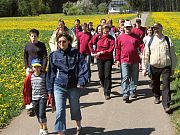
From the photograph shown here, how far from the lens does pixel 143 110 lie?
912 centimetres

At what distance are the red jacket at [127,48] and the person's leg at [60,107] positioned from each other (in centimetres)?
328

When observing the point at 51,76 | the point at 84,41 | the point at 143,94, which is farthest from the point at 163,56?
Answer: the point at 84,41

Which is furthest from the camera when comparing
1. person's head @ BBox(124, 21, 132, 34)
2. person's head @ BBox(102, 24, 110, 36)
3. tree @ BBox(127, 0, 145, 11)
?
tree @ BBox(127, 0, 145, 11)

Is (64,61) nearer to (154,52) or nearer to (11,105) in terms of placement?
(154,52)

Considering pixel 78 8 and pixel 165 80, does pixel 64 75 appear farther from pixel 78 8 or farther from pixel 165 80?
pixel 78 8

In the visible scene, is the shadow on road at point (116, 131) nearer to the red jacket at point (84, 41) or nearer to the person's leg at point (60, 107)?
the person's leg at point (60, 107)

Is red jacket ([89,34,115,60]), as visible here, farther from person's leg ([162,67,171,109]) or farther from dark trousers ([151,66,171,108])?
person's leg ([162,67,171,109])

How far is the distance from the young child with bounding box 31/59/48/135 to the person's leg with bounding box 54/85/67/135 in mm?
467

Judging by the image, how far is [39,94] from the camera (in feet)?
24.6

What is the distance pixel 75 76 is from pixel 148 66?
9.01ft

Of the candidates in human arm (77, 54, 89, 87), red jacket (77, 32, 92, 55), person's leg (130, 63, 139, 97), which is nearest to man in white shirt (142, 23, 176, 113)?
person's leg (130, 63, 139, 97)

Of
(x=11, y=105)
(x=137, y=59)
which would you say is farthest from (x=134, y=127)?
(x=11, y=105)

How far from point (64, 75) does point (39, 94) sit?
774 mm

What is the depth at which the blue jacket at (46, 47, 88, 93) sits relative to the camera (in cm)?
692
